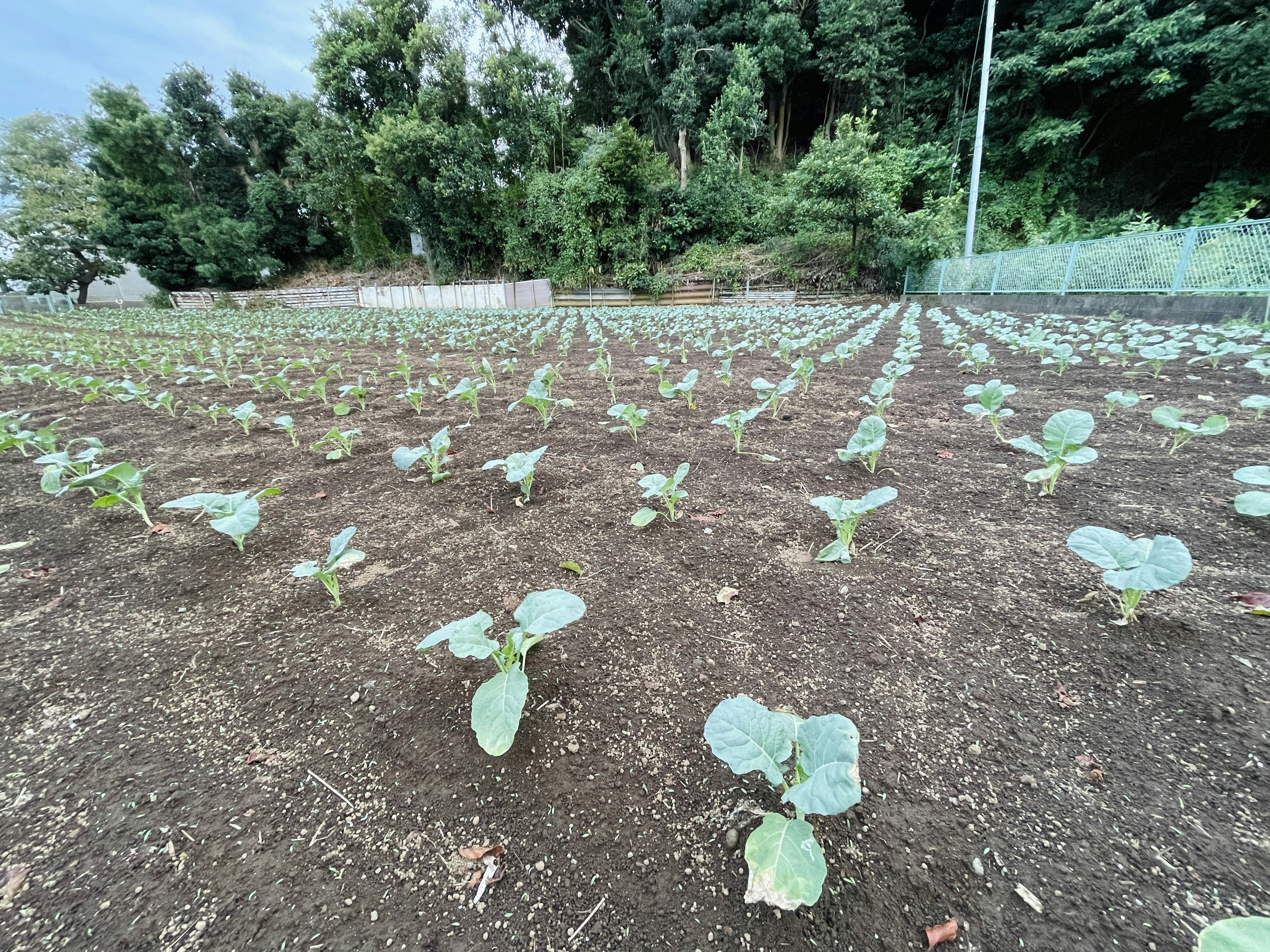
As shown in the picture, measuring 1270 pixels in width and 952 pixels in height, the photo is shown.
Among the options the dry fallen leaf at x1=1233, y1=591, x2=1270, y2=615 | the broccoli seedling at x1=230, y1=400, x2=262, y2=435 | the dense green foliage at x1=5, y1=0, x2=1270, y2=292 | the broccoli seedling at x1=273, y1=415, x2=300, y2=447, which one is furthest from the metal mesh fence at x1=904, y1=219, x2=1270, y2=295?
the broccoli seedling at x1=230, y1=400, x2=262, y2=435

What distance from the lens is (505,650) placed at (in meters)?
1.18

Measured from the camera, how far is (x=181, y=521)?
2309 millimetres

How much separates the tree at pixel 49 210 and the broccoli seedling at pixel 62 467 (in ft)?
129

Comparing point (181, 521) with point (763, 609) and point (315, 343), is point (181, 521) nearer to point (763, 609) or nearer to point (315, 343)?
point (763, 609)

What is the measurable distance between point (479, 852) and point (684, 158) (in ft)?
91.1

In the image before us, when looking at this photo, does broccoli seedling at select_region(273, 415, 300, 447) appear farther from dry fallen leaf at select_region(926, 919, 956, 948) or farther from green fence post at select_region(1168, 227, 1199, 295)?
green fence post at select_region(1168, 227, 1199, 295)

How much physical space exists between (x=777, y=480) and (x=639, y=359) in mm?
4436

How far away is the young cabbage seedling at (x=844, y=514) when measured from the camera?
169 centimetres

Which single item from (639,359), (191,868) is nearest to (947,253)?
(639,359)

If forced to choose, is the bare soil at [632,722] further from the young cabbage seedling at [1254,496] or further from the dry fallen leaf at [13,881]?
the young cabbage seedling at [1254,496]

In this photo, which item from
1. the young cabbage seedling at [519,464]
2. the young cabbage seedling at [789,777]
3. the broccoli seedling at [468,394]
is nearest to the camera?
the young cabbage seedling at [789,777]

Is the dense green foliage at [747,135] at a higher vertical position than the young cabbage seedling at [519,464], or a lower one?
higher

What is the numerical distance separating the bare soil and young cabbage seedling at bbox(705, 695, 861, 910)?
0.41ft

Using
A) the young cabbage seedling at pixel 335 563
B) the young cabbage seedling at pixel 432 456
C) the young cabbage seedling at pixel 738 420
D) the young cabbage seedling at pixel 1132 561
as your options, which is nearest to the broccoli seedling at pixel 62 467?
the young cabbage seedling at pixel 432 456
